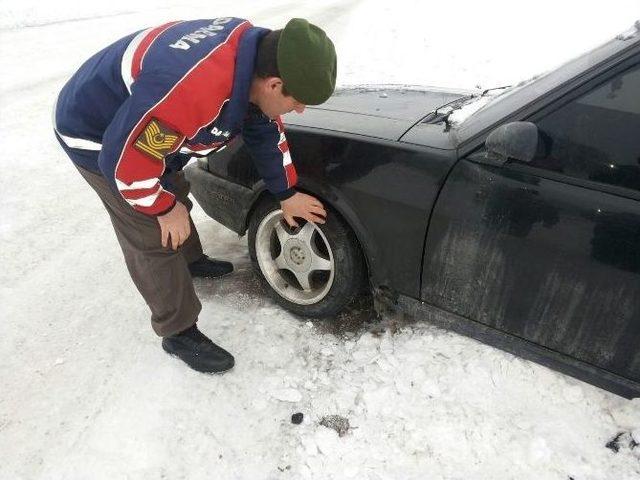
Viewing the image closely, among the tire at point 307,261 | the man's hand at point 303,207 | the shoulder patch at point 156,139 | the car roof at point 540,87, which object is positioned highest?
the car roof at point 540,87

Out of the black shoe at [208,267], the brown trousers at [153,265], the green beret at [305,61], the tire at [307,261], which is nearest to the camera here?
the green beret at [305,61]

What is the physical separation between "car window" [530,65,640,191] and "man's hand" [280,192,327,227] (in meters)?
0.93

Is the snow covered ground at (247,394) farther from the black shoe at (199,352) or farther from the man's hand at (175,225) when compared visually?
the man's hand at (175,225)

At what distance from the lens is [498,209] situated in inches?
69.6

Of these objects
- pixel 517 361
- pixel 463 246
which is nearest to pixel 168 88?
pixel 463 246

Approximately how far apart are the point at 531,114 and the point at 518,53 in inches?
270

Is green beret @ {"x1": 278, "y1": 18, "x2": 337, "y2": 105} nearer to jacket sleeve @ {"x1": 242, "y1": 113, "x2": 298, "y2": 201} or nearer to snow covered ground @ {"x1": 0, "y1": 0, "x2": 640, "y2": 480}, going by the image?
jacket sleeve @ {"x1": 242, "y1": 113, "x2": 298, "y2": 201}

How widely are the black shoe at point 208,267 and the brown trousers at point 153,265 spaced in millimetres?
618

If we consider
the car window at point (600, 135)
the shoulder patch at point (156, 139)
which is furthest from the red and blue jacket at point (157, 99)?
the car window at point (600, 135)

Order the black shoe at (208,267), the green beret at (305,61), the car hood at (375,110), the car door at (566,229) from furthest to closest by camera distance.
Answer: the black shoe at (208,267), the car hood at (375,110), the car door at (566,229), the green beret at (305,61)

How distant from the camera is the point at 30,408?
7.22ft

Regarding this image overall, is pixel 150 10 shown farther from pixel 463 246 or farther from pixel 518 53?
pixel 463 246

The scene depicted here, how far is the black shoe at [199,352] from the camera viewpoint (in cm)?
231

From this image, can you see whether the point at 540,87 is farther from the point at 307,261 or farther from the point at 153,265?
the point at 153,265
